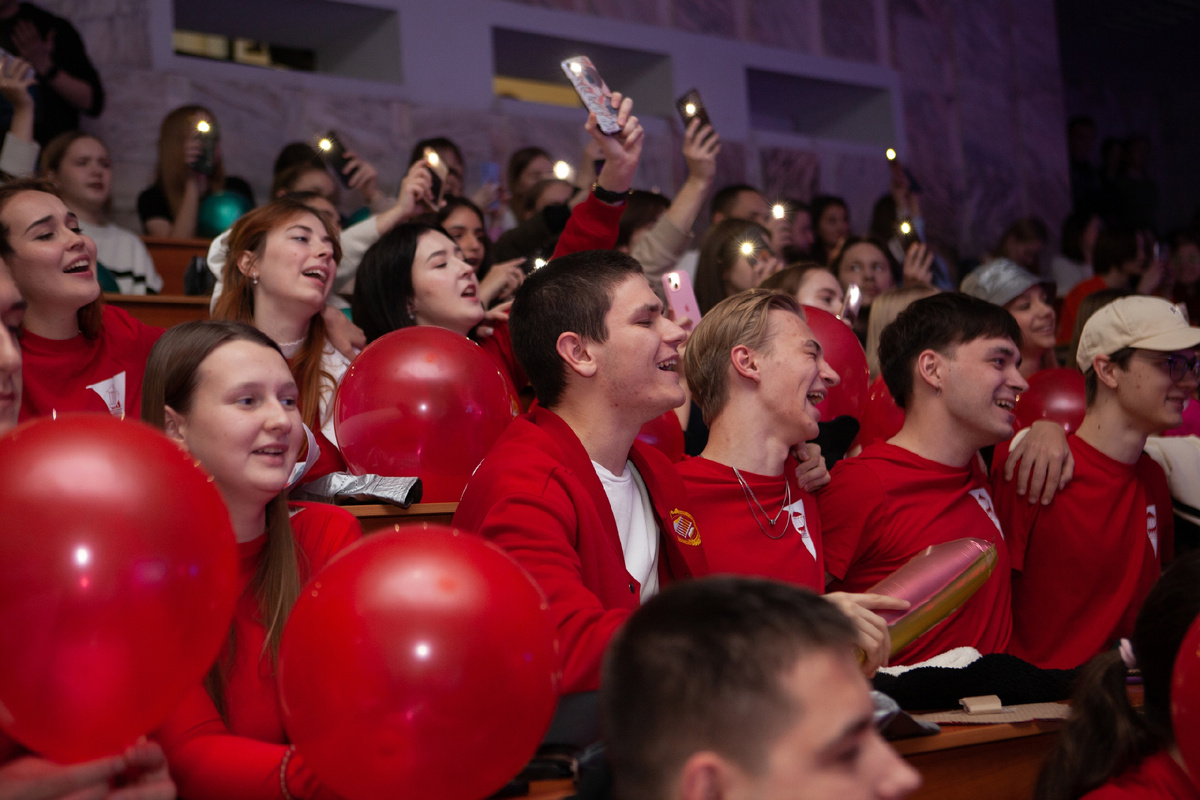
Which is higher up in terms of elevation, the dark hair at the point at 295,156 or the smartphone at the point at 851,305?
the dark hair at the point at 295,156

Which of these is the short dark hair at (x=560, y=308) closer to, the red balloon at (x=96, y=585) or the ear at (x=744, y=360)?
the ear at (x=744, y=360)

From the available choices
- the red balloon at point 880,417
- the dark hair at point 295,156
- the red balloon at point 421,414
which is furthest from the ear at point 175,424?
the dark hair at point 295,156

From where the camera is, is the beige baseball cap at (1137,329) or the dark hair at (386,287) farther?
the dark hair at (386,287)

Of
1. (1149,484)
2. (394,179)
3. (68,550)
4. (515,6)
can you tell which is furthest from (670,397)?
(515,6)

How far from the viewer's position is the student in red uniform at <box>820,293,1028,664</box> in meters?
2.46

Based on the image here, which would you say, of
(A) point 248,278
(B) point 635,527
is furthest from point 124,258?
(B) point 635,527

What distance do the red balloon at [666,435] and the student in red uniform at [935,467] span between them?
41cm

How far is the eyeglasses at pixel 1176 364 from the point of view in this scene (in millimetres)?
2777

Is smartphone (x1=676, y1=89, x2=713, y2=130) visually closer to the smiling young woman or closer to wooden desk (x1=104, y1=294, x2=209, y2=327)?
the smiling young woman

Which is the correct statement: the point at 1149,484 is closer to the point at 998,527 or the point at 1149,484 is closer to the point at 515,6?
the point at 998,527

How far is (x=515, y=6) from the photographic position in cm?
637

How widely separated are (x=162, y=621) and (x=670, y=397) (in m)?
1.15

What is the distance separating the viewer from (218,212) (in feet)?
15.1

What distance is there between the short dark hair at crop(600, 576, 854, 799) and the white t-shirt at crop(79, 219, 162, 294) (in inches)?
140
